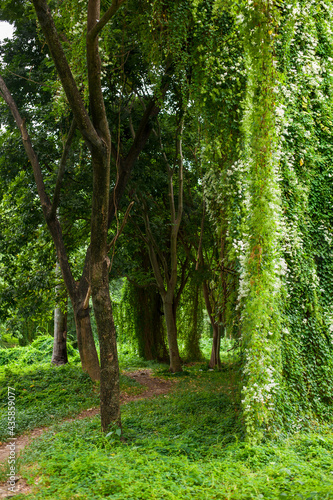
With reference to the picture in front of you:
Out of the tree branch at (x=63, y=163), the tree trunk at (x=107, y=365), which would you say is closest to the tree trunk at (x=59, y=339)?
the tree branch at (x=63, y=163)

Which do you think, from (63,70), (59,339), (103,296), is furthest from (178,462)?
(59,339)

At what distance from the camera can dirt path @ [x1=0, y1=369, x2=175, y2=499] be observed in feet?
Result: 12.9

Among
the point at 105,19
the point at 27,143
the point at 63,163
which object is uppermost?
the point at 27,143

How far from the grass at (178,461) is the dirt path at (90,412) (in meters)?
0.20

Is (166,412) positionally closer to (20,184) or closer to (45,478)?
(45,478)

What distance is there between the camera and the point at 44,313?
10.7 metres

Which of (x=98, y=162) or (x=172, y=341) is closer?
(x=98, y=162)

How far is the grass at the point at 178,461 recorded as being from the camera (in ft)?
11.7

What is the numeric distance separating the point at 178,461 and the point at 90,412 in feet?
12.0

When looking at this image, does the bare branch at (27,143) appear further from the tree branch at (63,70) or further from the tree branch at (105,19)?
the tree branch at (105,19)

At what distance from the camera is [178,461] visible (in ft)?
14.0

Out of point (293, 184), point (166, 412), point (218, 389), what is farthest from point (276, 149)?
point (218, 389)

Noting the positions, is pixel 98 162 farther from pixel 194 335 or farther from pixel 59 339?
pixel 194 335

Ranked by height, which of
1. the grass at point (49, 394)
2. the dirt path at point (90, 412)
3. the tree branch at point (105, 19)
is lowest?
the dirt path at point (90, 412)
